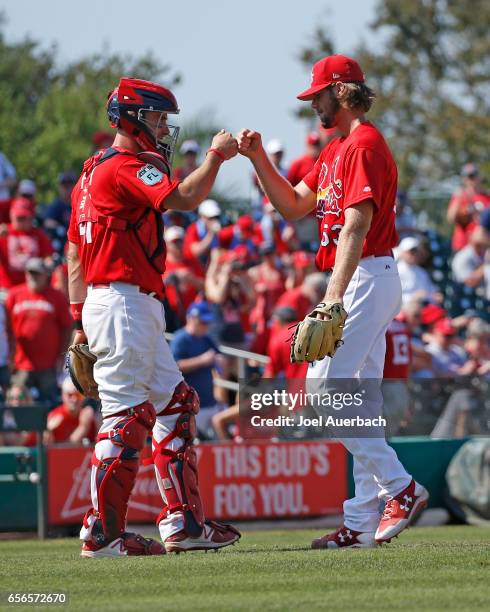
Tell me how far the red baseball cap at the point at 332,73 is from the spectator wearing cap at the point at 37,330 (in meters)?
7.33

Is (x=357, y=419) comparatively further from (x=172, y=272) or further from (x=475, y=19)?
(x=475, y=19)

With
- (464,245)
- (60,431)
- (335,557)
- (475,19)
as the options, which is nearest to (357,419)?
(335,557)

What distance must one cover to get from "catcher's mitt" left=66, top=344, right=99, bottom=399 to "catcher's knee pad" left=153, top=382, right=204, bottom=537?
58 cm

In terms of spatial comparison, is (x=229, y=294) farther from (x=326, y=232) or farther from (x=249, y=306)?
(x=326, y=232)

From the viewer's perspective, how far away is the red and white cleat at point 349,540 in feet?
24.6

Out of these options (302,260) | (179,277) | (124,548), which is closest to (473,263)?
(302,260)

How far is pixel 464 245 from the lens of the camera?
1862cm

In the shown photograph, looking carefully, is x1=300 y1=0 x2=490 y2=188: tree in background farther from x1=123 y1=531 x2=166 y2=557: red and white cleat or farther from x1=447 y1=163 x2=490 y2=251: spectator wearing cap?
x1=123 y1=531 x2=166 y2=557: red and white cleat

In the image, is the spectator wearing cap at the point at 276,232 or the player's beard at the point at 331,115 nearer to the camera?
the player's beard at the point at 331,115

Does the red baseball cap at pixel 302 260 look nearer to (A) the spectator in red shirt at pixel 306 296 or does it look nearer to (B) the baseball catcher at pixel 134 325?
(A) the spectator in red shirt at pixel 306 296

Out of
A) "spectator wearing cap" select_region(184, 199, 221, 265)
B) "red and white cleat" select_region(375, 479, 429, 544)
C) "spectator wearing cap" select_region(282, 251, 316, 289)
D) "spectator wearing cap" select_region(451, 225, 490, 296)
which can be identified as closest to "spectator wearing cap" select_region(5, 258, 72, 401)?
"spectator wearing cap" select_region(184, 199, 221, 265)

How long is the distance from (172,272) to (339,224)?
786 cm

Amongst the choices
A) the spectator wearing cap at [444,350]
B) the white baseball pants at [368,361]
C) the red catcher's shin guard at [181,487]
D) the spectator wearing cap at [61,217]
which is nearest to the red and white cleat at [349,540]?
the white baseball pants at [368,361]

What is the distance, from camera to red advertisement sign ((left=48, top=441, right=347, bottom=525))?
1190 centimetres
